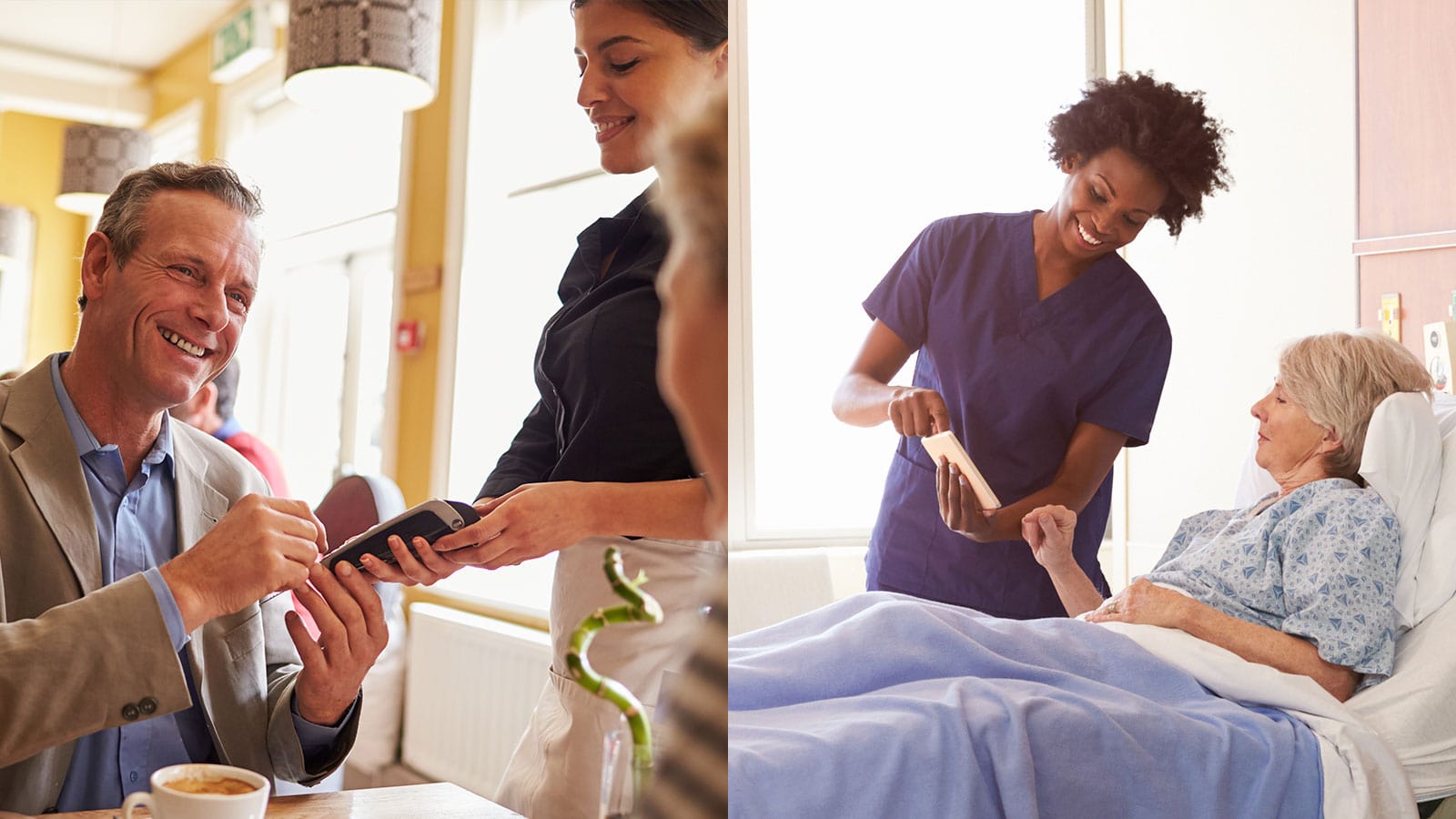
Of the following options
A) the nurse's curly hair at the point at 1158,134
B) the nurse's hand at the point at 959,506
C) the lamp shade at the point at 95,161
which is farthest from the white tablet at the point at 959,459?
the lamp shade at the point at 95,161

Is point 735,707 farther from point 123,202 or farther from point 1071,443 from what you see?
point 123,202

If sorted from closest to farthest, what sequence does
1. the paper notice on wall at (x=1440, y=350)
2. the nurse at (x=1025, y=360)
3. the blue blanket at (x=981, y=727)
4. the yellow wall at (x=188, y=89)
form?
the yellow wall at (x=188, y=89)
the blue blanket at (x=981, y=727)
the nurse at (x=1025, y=360)
the paper notice on wall at (x=1440, y=350)

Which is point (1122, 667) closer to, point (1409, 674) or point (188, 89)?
point (1409, 674)

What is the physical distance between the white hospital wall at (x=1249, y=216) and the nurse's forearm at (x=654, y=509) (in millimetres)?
606

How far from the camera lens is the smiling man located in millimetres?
626

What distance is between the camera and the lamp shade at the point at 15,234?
700 mm

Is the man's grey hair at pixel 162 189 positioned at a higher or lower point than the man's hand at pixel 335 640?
higher

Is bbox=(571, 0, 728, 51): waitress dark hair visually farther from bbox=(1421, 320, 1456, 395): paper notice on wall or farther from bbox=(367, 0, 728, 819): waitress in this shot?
bbox=(1421, 320, 1456, 395): paper notice on wall

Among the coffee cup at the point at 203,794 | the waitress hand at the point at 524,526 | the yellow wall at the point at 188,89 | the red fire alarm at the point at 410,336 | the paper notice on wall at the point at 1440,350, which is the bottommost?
the coffee cup at the point at 203,794

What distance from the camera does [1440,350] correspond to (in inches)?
39.2

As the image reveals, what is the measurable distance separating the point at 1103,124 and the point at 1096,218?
84 mm

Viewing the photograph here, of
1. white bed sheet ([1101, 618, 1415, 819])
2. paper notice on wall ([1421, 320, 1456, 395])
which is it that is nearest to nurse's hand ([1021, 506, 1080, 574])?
white bed sheet ([1101, 618, 1415, 819])

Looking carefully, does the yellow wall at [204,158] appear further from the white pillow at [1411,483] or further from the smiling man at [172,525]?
the white pillow at [1411,483]

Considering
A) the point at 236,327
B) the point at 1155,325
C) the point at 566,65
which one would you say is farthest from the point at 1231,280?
the point at 236,327
